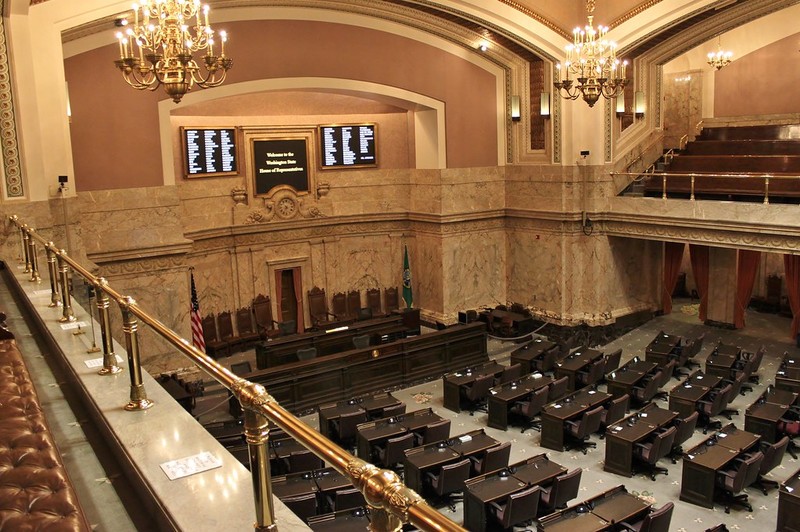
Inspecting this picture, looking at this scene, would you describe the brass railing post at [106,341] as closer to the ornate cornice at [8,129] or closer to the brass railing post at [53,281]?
the brass railing post at [53,281]

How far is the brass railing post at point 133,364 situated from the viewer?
A: 3.91 meters

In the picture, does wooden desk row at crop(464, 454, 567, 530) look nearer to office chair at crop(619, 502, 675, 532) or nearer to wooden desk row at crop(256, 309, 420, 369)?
office chair at crop(619, 502, 675, 532)

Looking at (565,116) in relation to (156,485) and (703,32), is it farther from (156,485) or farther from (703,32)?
(156,485)

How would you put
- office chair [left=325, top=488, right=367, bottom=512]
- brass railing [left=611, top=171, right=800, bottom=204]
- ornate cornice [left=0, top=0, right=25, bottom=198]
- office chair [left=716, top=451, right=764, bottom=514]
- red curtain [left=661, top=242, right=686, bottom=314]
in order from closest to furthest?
office chair [left=325, top=488, right=367, bottom=512], office chair [left=716, top=451, right=764, bottom=514], ornate cornice [left=0, top=0, right=25, bottom=198], brass railing [left=611, top=171, right=800, bottom=204], red curtain [left=661, top=242, right=686, bottom=314]

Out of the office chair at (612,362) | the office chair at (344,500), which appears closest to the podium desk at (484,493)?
the office chair at (344,500)

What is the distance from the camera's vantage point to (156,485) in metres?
2.94

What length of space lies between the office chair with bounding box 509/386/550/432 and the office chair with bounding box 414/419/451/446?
1729 millimetres

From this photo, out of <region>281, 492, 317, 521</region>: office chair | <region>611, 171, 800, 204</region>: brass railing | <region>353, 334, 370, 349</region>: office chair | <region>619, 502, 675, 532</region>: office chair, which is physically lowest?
<region>619, 502, 675, 532</region>: office chair

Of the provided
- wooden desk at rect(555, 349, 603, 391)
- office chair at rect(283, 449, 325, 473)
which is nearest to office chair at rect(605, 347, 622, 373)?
wooden desk at rect(555, 349, 603, 391)

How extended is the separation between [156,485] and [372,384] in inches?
410

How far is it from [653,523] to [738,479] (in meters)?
1.96

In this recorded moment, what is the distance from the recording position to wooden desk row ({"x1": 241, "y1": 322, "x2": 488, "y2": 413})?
12238mm

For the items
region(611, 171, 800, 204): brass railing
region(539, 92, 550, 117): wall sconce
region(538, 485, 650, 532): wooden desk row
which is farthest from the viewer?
region(539, 92, 550, 117): wall sconce

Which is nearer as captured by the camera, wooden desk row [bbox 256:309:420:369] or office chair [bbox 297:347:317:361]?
office chair [bbox 297:347:317:361]
